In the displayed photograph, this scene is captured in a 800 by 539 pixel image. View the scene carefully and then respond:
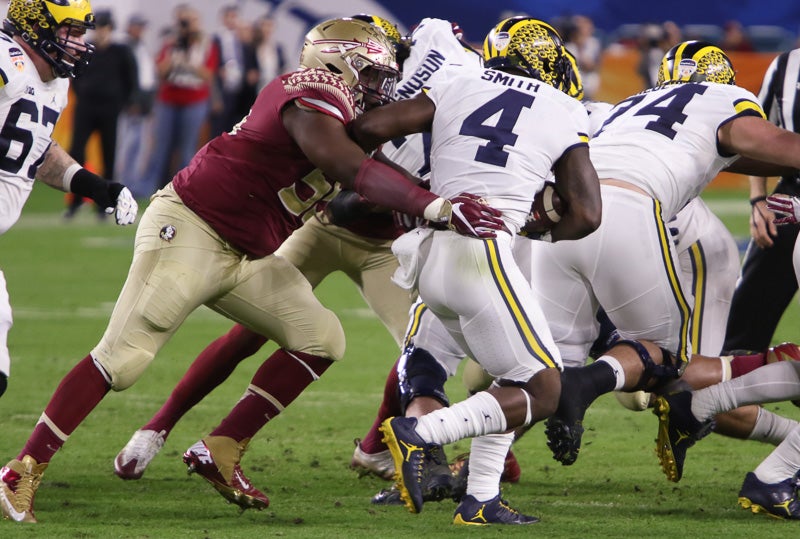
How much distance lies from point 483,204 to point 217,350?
61.9 inches

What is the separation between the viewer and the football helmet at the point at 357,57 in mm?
4496

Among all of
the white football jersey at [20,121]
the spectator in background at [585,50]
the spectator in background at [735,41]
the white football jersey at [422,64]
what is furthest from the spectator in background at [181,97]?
the white football jersey at [20,121]

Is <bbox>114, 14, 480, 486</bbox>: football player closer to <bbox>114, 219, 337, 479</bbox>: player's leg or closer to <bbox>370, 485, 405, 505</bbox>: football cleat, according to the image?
<bbox>114, 219, 337, 479</bbox>: player's leg

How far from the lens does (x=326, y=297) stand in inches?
391

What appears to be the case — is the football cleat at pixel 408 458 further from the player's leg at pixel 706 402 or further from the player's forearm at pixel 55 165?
the player's forearm at pixel 55 165

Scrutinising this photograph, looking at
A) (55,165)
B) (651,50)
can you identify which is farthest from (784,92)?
(651,50)

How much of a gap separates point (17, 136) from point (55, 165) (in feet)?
1.11

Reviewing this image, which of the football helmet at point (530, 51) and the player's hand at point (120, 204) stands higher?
the football helmet at point (530, 51)

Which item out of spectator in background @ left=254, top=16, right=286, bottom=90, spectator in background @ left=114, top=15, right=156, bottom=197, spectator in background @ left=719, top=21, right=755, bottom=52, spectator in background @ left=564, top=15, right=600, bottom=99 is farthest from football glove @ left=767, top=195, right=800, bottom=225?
spectator in background @ left=719, top=21, right=755, bottom=52

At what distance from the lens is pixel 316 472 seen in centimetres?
522

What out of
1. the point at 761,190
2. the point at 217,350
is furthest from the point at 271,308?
the point at 761,190

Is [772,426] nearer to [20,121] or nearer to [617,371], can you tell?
[617,371]

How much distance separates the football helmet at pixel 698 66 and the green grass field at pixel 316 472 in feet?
5.12

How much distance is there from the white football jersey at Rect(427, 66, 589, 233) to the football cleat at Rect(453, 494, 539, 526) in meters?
0.91
